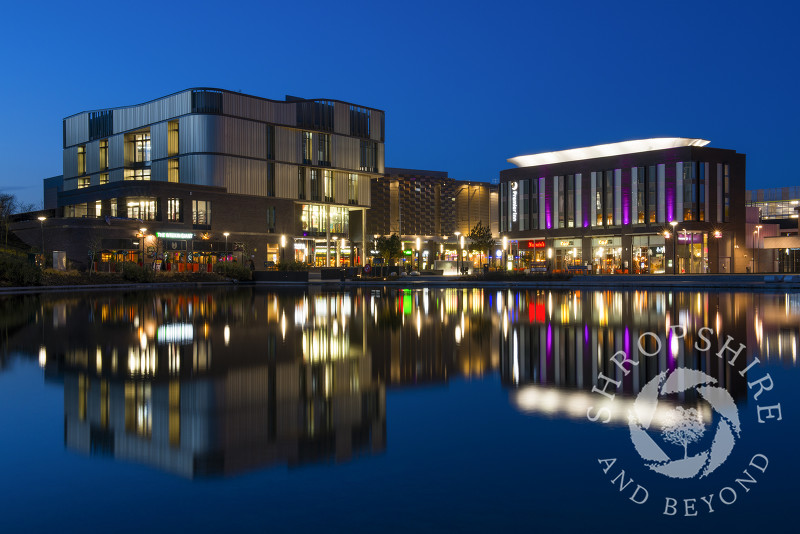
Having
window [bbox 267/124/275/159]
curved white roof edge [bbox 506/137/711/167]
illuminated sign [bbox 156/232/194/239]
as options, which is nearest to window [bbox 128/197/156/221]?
illuminated sign [bbox 156/232/194/239]

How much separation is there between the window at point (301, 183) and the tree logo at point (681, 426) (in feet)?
256

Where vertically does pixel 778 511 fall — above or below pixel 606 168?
below

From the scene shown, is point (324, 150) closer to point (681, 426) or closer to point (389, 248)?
point (389, 248)

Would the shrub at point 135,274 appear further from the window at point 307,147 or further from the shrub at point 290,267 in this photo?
the window at point 307,147

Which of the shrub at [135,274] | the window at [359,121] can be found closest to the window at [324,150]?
the window at [359,121]

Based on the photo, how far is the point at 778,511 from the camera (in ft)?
16.0

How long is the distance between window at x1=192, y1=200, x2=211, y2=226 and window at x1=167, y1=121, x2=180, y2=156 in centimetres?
951

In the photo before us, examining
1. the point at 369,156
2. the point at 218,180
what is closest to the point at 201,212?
the point at 218,180

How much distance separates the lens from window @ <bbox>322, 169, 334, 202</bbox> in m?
88.6

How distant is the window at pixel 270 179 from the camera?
3241 inches

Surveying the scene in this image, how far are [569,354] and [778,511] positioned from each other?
314 inches

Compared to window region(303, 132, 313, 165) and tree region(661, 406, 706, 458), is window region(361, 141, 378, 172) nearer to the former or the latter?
window region(303, 132, 313, 165)

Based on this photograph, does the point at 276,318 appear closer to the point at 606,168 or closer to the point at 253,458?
the point at 253,458

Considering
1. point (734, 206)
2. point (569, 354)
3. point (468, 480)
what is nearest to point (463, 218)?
point (734, 206)
